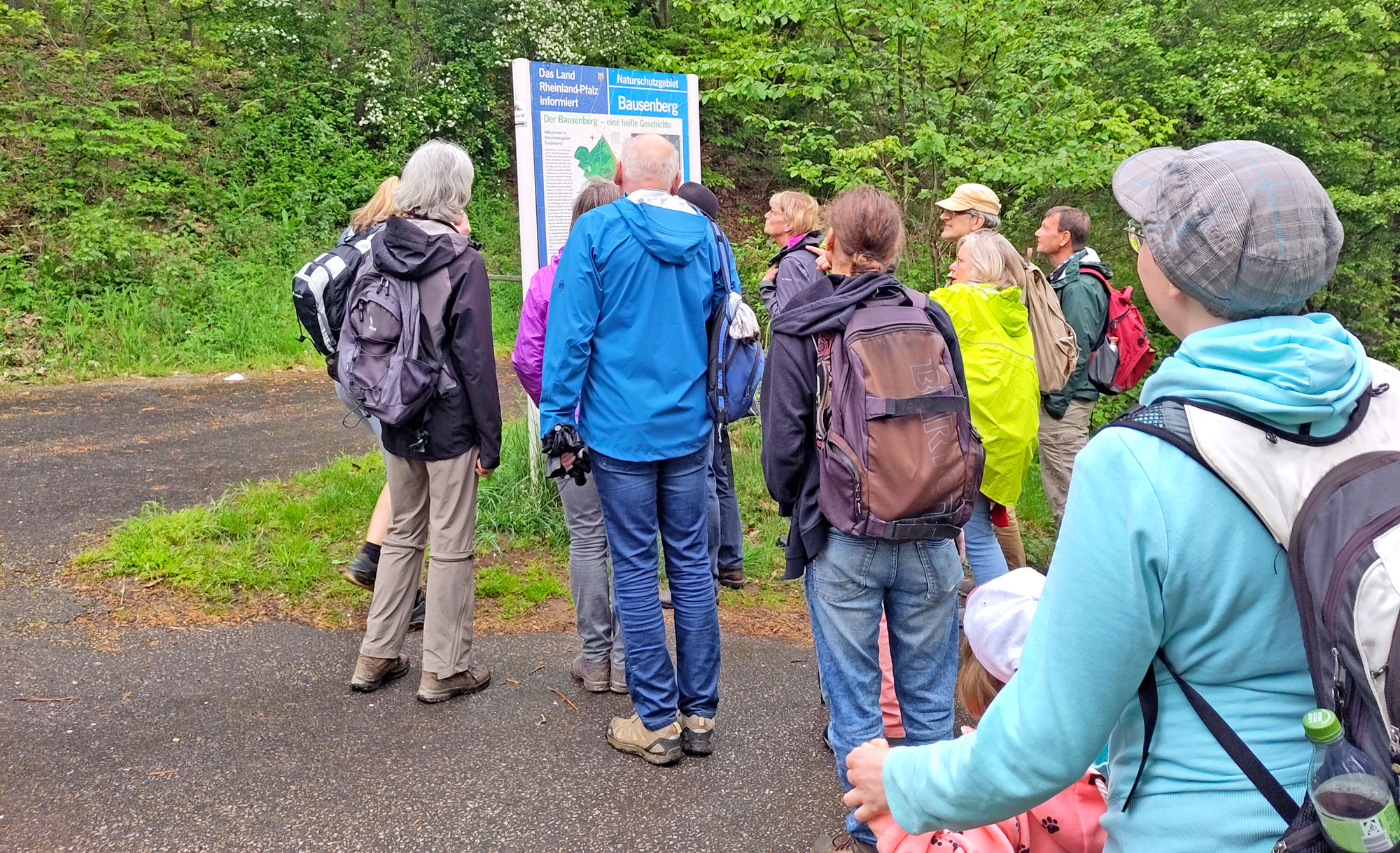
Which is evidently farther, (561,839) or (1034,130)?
(1034,130)

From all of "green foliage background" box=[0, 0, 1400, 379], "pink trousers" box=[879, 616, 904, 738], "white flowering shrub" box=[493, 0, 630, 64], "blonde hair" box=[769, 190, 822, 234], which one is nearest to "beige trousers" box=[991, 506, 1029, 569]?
"pink trousers" box=[879, 616, 904, 738]

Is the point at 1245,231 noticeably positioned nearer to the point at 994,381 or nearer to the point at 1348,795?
the point at 1348,795

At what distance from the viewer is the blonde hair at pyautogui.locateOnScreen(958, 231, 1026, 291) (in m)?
4.15

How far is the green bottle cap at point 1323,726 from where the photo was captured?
111 cm

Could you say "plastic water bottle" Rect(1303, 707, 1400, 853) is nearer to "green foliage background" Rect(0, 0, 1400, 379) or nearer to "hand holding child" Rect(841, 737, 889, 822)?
"hand holding child" Rect(841, 737, 889, 822)

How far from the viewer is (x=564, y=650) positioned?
14.9ft

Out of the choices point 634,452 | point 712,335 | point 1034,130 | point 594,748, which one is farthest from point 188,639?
point 1034,130

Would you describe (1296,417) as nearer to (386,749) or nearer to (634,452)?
(634,452)

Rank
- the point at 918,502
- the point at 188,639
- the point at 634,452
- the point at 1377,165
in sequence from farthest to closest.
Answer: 1. the point at 1377,165
2. the point at 188,639
3. the point at 634,452
4. the point at 918,502

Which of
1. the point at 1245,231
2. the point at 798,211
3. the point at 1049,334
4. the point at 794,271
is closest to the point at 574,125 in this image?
the point at 798,211

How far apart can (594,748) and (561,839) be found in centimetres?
57

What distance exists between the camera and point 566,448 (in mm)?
3381

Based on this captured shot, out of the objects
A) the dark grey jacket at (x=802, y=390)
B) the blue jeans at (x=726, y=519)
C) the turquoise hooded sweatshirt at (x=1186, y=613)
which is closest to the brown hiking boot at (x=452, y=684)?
the blue jeans at (x=726, y=519)

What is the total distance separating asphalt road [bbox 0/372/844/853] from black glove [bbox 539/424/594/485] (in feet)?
3.48
